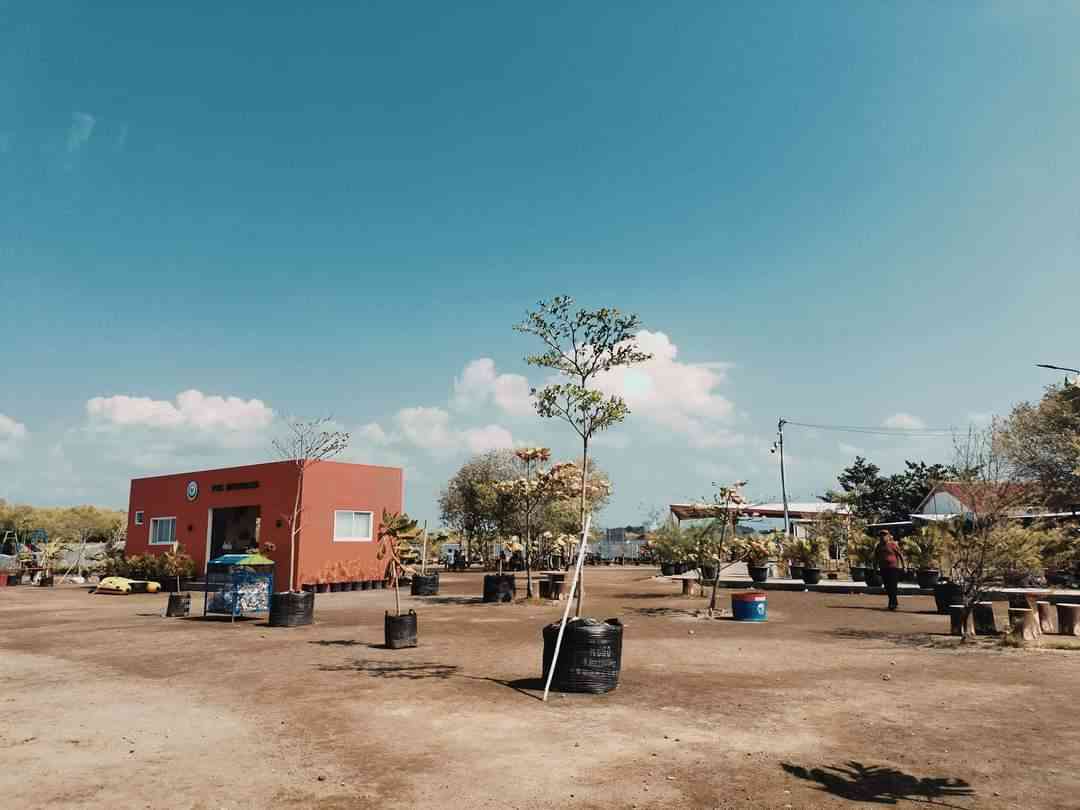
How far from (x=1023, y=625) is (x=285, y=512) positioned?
968 inches

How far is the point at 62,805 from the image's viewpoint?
5.55 meters

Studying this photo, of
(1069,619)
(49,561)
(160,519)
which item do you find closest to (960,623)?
(1069,619)

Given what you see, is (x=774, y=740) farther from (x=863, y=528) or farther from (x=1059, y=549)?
(x=863, y=528)

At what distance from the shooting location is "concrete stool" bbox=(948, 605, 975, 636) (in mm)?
14548

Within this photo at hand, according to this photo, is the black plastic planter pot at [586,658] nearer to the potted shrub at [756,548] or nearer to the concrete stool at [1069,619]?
the potted shrub at [756,548]

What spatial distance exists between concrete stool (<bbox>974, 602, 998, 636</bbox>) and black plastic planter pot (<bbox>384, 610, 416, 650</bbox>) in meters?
11.8

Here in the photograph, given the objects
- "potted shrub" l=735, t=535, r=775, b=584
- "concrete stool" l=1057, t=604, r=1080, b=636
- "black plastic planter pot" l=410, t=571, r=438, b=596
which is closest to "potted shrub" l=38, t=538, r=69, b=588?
"black plastic planter pot" l=410, t=571, r=438, b=596

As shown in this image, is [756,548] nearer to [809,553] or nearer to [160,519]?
[809,553]

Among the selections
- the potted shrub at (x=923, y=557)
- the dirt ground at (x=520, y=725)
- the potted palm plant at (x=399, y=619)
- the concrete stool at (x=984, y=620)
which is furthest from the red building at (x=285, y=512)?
the concrete stool at (x=984, y=620)

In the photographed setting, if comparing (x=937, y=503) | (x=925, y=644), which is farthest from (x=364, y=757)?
(x=937, y=503)

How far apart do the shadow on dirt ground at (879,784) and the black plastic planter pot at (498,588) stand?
1796 cm

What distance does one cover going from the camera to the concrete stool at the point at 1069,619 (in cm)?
1531

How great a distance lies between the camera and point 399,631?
13414 mm

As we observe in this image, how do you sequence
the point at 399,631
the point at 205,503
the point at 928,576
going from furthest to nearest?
the point at 205,503 < the point at 928,576 < the point at 399,631
